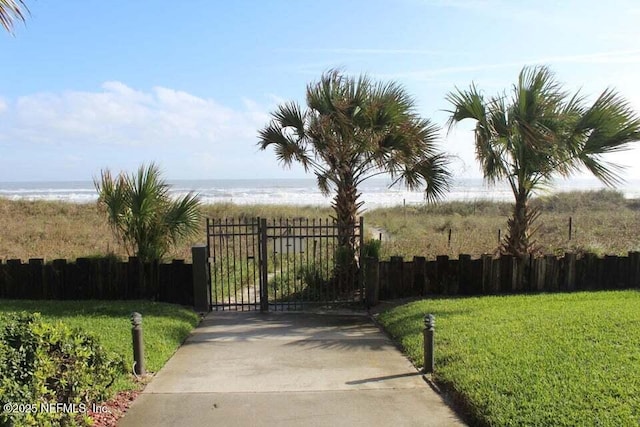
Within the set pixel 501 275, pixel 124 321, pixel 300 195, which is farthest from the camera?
pixel 300 195

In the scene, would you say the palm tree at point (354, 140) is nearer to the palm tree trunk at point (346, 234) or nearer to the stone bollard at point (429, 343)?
the palm tree trunk at point (346, 234)

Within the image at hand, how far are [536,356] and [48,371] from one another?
4.88m

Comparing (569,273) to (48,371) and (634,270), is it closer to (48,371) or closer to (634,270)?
(634,270)

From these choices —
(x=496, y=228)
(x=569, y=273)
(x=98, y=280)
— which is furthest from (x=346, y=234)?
(x=496, y=228)

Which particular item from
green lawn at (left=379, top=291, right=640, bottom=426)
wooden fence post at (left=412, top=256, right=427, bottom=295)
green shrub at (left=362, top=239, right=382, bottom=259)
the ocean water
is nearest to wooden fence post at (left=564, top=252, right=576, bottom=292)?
green lawn at (left=379, top=291, right=640, bottom=426)

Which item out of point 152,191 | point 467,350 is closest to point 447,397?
point 467,350

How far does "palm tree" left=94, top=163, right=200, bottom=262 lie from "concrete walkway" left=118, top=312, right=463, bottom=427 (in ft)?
8.78

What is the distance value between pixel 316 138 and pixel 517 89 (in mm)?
4107

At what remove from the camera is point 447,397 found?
4910 millimetres

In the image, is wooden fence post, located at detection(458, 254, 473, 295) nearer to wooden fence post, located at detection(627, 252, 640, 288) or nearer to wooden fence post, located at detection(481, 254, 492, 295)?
wooden fence post, located at detection(481, 254, 492, 295)

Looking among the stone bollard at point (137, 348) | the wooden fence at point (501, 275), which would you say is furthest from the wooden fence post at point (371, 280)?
the stone bollard at point (137, 348)

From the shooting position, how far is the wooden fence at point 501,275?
30.9ft

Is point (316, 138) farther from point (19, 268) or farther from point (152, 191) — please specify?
point (19, 268)

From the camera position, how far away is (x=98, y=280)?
9.35m
